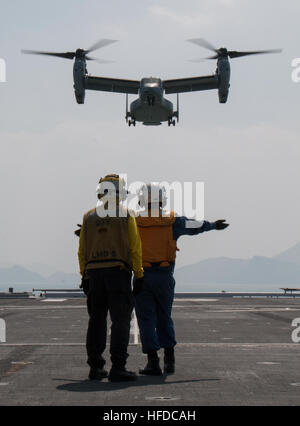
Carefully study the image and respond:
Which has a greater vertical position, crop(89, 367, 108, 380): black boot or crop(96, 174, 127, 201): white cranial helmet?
crop(96, 174, 127, 201): white cranial helmet

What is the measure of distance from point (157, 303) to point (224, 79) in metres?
43.6

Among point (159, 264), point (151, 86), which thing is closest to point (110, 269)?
point (159, 264)

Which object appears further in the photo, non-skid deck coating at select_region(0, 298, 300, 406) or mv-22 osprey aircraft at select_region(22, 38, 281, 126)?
mv-22 osprey aircraft at select_region(22, 38, 281, 126)

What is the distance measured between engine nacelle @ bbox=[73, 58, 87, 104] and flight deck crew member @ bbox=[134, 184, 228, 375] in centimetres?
4149

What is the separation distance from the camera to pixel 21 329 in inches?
691

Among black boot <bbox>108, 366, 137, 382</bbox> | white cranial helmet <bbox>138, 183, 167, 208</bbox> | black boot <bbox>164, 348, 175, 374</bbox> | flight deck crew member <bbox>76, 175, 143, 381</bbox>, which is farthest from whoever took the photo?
white cranial helmet <bbox>138, 183, 167, 208</bbox>

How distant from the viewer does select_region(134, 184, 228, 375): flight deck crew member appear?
30.6ft

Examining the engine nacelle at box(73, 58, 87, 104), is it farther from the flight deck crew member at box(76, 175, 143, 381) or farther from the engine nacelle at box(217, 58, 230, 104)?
the flight deck crew member at box(76, 175, 143, 381)

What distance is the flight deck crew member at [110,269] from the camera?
28.1ft

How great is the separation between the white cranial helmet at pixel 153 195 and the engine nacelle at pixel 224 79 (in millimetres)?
42333

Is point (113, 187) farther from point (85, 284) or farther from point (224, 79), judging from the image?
point (224, 79)

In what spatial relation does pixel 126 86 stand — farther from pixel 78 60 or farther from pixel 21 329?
pixel 21 329

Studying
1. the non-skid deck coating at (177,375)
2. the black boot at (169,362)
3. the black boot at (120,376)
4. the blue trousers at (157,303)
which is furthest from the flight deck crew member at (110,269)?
the black boot at (169,362)

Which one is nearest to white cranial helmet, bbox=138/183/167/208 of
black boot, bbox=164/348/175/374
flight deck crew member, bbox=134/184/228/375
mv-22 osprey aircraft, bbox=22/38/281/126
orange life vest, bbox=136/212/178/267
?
flight deck crew member, bbox=134/184/228/375
